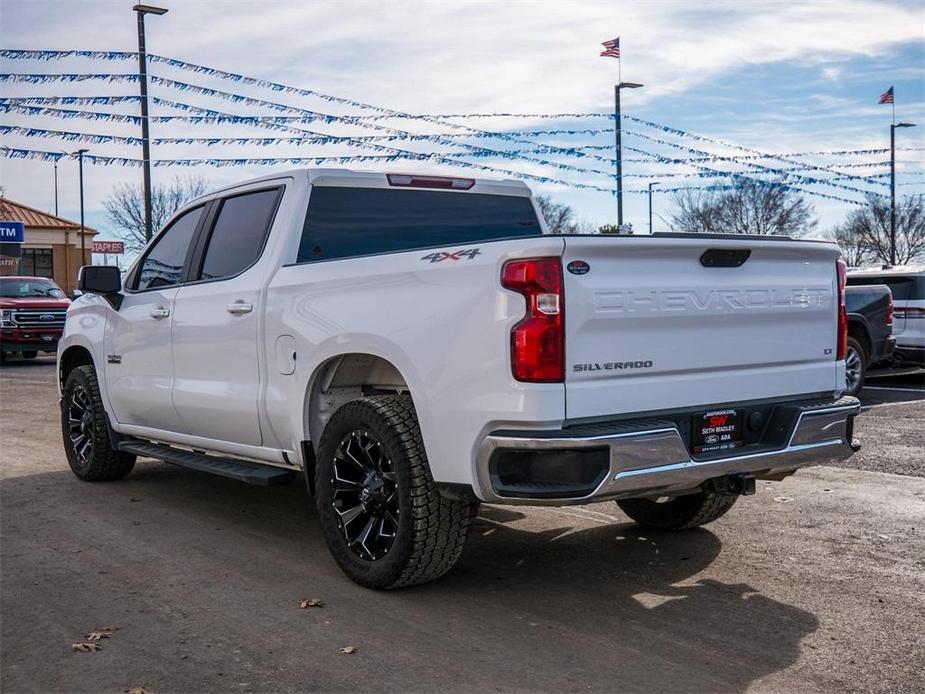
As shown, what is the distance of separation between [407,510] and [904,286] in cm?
1188

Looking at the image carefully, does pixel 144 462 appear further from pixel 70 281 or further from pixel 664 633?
pixel 70 281

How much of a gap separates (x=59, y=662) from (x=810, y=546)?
3755 mm

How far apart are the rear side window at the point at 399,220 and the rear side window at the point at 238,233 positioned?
314 millimetres

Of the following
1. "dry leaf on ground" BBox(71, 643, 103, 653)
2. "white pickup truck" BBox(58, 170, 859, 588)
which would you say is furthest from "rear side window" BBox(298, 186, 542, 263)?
"dry leaf on ground" BBox(71, 643, 103, 653)

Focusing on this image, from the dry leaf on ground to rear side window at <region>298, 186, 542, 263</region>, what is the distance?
7.52ft

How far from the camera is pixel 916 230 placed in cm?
4591

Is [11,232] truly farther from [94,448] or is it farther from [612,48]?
[94,448]

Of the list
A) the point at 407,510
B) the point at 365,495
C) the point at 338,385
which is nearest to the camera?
the point at 407,510

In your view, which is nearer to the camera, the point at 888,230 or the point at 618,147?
the point at 618,147

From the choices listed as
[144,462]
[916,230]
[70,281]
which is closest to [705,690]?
[144,462]

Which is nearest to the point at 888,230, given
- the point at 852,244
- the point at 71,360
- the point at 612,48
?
the point at 852,244

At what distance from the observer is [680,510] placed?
5.79 meters

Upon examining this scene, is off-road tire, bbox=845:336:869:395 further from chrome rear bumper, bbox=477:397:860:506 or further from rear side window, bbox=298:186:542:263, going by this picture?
chrome rear bumper, bbox=477:397:860:506

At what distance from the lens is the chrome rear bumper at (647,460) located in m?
4.07
